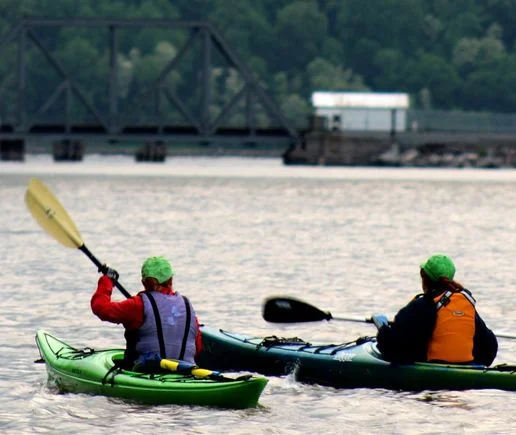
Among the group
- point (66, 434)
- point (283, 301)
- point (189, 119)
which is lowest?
point (66, 434)

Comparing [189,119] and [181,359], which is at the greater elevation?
[189,119]

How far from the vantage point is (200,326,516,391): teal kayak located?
1833 cm

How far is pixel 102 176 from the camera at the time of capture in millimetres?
123500

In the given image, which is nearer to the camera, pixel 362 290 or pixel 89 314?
pixel 89 314

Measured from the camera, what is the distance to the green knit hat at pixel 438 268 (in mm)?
17938

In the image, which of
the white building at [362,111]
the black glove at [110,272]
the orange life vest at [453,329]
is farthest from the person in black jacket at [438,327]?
the white building at [362,111]

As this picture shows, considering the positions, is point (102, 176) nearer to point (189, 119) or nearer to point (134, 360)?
point (189, 119)

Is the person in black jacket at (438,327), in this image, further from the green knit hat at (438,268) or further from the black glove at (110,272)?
the black glove at (110,272)

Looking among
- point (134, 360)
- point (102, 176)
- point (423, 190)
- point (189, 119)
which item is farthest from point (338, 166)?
point (134, 360)

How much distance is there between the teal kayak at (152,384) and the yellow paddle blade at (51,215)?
2216mm

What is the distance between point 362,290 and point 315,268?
6107mm

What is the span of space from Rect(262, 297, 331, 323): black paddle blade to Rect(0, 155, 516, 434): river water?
647mm

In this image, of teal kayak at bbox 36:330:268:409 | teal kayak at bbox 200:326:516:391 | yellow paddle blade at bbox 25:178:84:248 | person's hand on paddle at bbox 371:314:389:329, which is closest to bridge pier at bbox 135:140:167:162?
yellow paddle blade at bbox 25:178:84:248

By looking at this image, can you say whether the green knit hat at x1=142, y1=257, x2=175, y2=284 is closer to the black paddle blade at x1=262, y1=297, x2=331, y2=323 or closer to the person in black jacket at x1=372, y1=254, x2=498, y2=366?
the person in black jacket at x1=372, y1=254, x2=498, y2=366
